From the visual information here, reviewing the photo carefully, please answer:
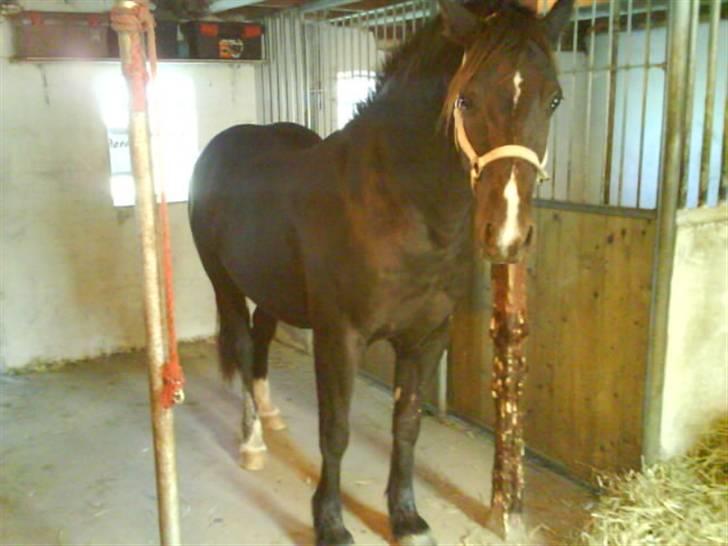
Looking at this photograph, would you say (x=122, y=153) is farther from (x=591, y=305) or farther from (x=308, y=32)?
(x=591, y=305)

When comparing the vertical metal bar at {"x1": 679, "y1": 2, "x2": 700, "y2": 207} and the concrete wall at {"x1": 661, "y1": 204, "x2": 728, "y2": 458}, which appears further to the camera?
the concrete wall at {"x1": 661, "y1": 204, "x2": 728, "y2": 458}

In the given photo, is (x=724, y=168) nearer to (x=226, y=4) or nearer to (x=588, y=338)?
(x=588, y=338)

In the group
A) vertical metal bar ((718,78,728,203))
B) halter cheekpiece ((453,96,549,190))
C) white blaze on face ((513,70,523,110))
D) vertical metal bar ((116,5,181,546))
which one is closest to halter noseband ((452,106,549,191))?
halter cheekpiece ((453,96,549,190))

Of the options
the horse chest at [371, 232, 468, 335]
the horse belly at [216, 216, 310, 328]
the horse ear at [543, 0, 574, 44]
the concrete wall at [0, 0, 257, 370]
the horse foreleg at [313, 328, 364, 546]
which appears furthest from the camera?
the concrete wall at [0, 0, 257, 370]

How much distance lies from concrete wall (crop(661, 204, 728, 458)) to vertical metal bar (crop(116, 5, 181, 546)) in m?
1.52

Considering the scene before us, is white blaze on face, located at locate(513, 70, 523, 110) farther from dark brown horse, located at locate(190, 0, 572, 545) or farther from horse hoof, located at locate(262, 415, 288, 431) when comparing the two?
horse hoof, located at locate(262, 415, 288, 431)

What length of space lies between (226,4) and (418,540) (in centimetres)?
259

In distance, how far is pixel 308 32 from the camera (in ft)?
12.5

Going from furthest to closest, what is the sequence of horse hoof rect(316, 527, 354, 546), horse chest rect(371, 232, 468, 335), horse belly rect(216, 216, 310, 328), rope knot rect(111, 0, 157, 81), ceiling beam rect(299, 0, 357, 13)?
1. ceiling beam rect(299, 0, 357, 13)
2. horse belly rect(216, 216, 310, 328)
3. horse hoof rect(316, 527, 354, 546)
4. horse chest rect(371, 232, 468, 335)
5. rope knot rect(111, 0, 157, 81)

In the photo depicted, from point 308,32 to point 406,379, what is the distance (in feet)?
7.22

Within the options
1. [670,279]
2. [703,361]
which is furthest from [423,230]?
[703,361]

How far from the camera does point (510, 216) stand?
63.2 inches

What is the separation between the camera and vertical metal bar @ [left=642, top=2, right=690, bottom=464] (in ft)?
6.79

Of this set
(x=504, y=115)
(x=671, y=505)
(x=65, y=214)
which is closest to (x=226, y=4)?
(x=65, y=214)
